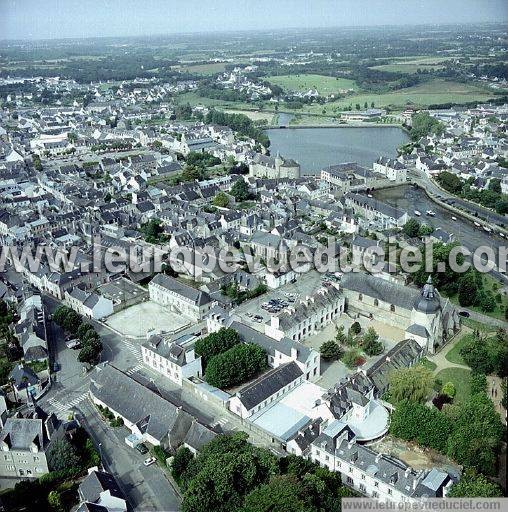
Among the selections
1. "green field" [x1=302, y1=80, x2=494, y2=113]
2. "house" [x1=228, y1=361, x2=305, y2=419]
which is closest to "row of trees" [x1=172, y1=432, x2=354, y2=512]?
"house" [x1=228, y1=361, x2=305, y2=419]

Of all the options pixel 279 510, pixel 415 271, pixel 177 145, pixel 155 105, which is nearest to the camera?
pixel 279 510

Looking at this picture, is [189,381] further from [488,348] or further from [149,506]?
[488,348]

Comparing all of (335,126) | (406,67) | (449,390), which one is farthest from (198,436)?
(406,67)

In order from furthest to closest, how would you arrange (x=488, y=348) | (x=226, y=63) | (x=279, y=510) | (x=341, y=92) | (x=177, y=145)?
(x=226, y=63) < (x=341, y=92) < (x=177, y=145) < (x=488, y=348) < (x=279, y=510)

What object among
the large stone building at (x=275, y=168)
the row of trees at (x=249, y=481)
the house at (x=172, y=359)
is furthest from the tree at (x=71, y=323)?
the large stone building at (x=275, y=168)

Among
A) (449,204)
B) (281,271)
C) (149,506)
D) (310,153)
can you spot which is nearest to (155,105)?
(310,153)

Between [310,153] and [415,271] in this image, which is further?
[310,153]

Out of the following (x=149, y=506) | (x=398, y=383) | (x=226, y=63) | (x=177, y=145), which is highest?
(x=226, y=63)

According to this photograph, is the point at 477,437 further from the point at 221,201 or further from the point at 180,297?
the point at 221,201
